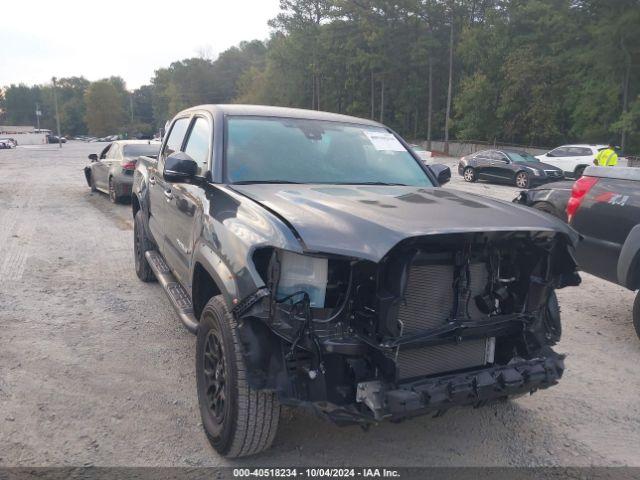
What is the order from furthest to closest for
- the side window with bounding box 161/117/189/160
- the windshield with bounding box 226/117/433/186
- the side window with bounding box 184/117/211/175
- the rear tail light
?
the rear tail light, the side window with bounding box 161/117/189/160, the side window with bounding box 184/117/211/175, the windshield with bounding box 226/117/433/186

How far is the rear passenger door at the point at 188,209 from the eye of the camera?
149 inches

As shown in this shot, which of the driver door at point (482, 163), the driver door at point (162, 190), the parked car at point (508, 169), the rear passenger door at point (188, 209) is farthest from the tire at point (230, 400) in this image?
the driver door at point (482, 163)

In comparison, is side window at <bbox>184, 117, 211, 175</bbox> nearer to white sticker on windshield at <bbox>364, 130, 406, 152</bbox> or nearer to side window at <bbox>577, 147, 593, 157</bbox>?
white sticker on windshield at <bbox>364, 130, 406, 152</bbox>

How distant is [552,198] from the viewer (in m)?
7.36

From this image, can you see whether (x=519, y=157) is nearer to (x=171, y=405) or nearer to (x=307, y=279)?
(x=171, y=405)

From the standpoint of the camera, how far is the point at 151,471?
9.72ft

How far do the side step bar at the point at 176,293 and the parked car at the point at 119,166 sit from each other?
7.16 m

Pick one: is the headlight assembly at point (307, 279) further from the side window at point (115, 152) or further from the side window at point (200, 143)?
the side window at point (115, 152)

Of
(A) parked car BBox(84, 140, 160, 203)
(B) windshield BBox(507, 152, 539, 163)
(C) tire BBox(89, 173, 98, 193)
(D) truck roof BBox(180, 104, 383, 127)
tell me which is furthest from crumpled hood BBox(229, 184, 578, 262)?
(B) windshield BBox(507, 152, 539, 163)

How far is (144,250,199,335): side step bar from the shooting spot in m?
3.69

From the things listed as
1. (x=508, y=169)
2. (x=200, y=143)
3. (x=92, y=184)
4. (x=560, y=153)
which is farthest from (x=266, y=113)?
(x=560, y=153)

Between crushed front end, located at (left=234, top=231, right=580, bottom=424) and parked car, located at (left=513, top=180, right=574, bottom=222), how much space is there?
14.4 ft

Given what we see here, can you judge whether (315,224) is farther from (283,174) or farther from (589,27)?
(589,27)

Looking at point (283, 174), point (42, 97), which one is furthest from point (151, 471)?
point (42, 97)
